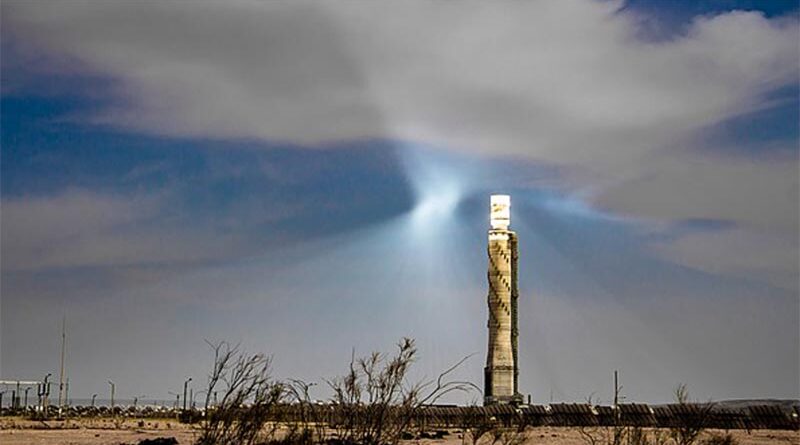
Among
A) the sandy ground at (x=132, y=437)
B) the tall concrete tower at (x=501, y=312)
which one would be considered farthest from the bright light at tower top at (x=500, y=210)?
the sandy ground at (x=132, y=437)

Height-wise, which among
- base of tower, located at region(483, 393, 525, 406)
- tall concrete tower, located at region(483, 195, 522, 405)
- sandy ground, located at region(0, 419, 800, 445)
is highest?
tall concrete tower, located at region(483, 195, 522, 405)

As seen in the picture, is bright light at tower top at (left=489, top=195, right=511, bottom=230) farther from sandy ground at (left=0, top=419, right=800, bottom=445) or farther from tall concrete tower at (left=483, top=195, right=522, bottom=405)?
sandy ground at (left=0, top=419, right=800, bottom=445)

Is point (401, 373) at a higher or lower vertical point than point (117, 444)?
higher

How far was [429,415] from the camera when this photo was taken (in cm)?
7506

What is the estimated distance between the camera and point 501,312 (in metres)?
86.1

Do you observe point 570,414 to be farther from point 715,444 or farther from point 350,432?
point 350,432

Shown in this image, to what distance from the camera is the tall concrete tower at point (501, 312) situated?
280 ft

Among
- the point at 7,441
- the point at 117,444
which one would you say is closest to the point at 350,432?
the point at 117,444

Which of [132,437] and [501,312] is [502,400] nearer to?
[501,312]

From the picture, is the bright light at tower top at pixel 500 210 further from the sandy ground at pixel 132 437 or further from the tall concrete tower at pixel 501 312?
the sandy ground at pixel 132 437

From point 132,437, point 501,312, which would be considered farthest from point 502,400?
point 132,437

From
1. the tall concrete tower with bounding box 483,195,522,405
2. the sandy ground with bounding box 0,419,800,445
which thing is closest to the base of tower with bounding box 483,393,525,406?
the tall concrete tower with bounding box 483,195,522,405

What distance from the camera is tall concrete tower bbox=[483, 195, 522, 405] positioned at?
280ft

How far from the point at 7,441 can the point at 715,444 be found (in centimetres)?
2751
